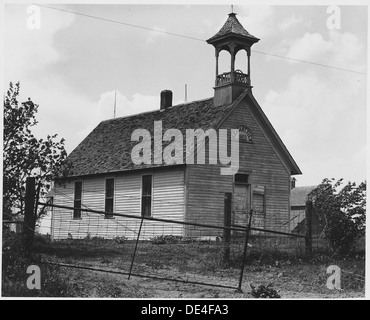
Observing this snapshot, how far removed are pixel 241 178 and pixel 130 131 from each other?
5.08 meters

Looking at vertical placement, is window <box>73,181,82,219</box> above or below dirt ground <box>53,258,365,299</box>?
above

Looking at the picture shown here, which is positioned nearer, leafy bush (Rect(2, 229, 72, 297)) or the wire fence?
leafy bush (Rect(2, 229, 72, 297))

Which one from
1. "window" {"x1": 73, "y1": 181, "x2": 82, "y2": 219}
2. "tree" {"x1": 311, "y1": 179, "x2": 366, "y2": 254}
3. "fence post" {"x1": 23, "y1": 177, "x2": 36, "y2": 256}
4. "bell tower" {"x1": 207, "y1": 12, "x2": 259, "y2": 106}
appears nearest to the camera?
"fence post" {"x1": 23, "y1": 177, "x2": 36, "y2": 256}

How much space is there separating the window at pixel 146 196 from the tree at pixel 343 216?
27.1 ft

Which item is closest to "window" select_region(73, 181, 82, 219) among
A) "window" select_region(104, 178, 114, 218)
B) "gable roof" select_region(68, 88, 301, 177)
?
"gable roof" select_region(68, 88, 301, 177)

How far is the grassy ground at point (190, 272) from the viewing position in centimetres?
1167

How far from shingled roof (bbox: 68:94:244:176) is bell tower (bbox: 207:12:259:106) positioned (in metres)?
0.45

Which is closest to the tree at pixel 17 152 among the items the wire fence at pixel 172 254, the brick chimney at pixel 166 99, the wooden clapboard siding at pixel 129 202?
the wire fence at pixel 172 254

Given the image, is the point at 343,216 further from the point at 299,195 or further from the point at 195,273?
the point at 299,195

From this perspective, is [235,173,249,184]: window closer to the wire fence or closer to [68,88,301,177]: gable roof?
[68,88,301,177]: gable roof

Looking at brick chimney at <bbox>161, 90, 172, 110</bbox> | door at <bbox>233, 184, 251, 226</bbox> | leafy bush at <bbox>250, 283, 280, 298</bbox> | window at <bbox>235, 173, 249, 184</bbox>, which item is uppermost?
brick chimney at <bbox>161, 90, 172, 110</bbox>

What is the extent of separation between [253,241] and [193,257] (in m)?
3.51

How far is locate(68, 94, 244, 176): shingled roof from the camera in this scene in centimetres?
2262
